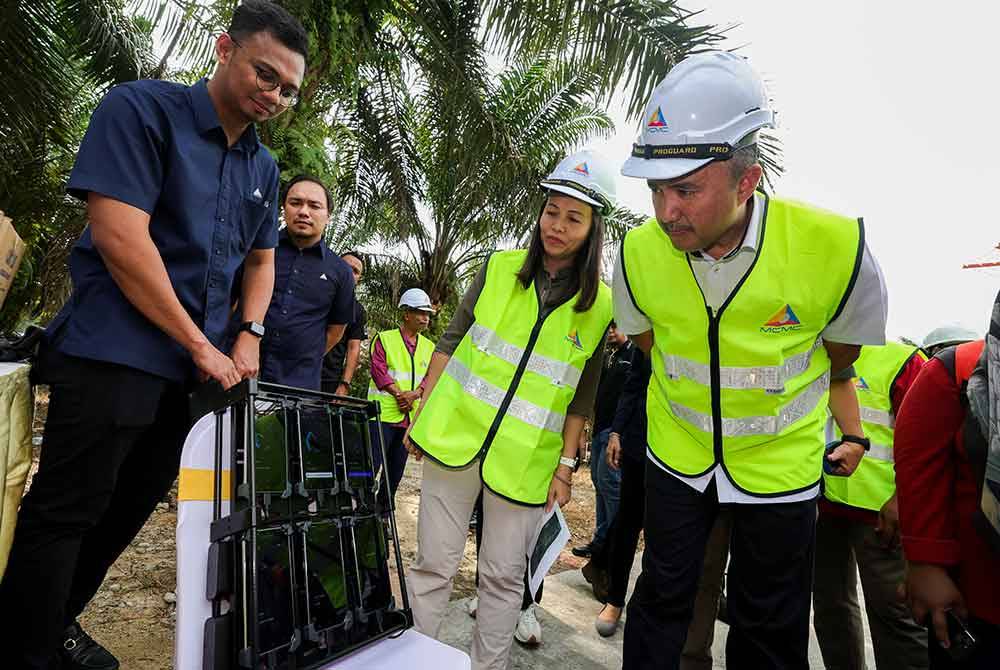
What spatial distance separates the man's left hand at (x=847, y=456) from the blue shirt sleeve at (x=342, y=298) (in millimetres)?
2586

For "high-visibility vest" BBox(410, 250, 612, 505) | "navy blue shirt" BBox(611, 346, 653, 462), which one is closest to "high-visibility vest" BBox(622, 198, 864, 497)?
"high-visibility vest" BBox(410, 250, 612, 505)

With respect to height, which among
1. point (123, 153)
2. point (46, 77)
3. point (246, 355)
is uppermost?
point (46, 77)

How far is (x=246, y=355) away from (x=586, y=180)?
134 cm

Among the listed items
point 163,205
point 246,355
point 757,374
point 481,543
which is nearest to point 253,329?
point 246,355

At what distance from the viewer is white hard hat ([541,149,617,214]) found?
2121mm

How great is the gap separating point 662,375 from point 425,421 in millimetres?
854

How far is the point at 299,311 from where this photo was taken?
10.5 feet

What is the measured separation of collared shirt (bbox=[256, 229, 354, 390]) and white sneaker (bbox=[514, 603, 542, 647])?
166 cm

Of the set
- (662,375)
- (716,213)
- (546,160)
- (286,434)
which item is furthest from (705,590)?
(546,160)

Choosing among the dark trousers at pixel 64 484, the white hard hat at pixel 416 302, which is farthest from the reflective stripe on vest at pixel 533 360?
the white hard hat at pixel 416 302

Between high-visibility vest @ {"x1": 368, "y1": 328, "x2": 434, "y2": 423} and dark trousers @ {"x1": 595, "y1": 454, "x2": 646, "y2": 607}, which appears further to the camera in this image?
high-visibility vest @ {"x1": 368, "y1": 328, "x2": 434, "y2": 423}

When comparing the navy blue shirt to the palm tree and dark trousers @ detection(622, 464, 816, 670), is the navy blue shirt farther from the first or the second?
the palm tree

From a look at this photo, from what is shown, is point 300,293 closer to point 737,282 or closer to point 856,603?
point 737,282

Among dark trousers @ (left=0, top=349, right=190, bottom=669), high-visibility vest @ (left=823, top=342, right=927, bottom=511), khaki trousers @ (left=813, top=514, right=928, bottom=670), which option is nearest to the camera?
dark trousers @ (left=0, top=349, right=190, bottom=669)
